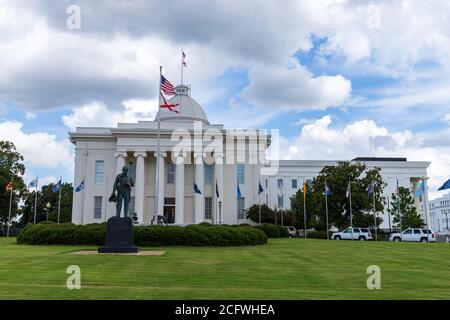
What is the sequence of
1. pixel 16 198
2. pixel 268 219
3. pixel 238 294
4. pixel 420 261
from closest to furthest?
pixel 238 294, pixel 420 261, pixel 268 219, pixel 16 198

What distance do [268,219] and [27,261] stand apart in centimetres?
3823

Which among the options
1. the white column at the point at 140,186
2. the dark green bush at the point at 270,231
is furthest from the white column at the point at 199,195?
the dark green bush at the point at 270,231

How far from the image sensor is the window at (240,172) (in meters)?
55.4

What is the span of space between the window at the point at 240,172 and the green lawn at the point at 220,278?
1427 inches

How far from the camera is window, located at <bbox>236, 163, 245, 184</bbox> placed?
5544 cm

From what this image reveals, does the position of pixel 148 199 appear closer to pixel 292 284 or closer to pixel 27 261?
pixel 27 261

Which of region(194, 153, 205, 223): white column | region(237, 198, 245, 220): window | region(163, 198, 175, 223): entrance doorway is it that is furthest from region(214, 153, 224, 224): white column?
region(163, 198, 175, 223): entrance doorway

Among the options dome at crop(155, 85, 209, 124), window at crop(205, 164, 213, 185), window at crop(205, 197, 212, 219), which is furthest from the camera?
dome at crop(155, 85, 209, 124)

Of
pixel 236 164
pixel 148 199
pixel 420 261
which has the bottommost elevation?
pixel 420 261

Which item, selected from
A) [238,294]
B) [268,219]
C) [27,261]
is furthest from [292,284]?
[268,219]

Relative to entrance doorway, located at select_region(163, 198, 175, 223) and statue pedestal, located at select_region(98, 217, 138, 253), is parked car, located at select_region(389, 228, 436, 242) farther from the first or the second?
statue pedestal, located at select_region(98, 217, 138, 253)

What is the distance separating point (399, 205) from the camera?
196 ft

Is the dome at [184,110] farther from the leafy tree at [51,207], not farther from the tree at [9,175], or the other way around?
the leafy tree at [51,207]

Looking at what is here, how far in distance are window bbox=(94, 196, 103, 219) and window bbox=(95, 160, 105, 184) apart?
6.66 ft
